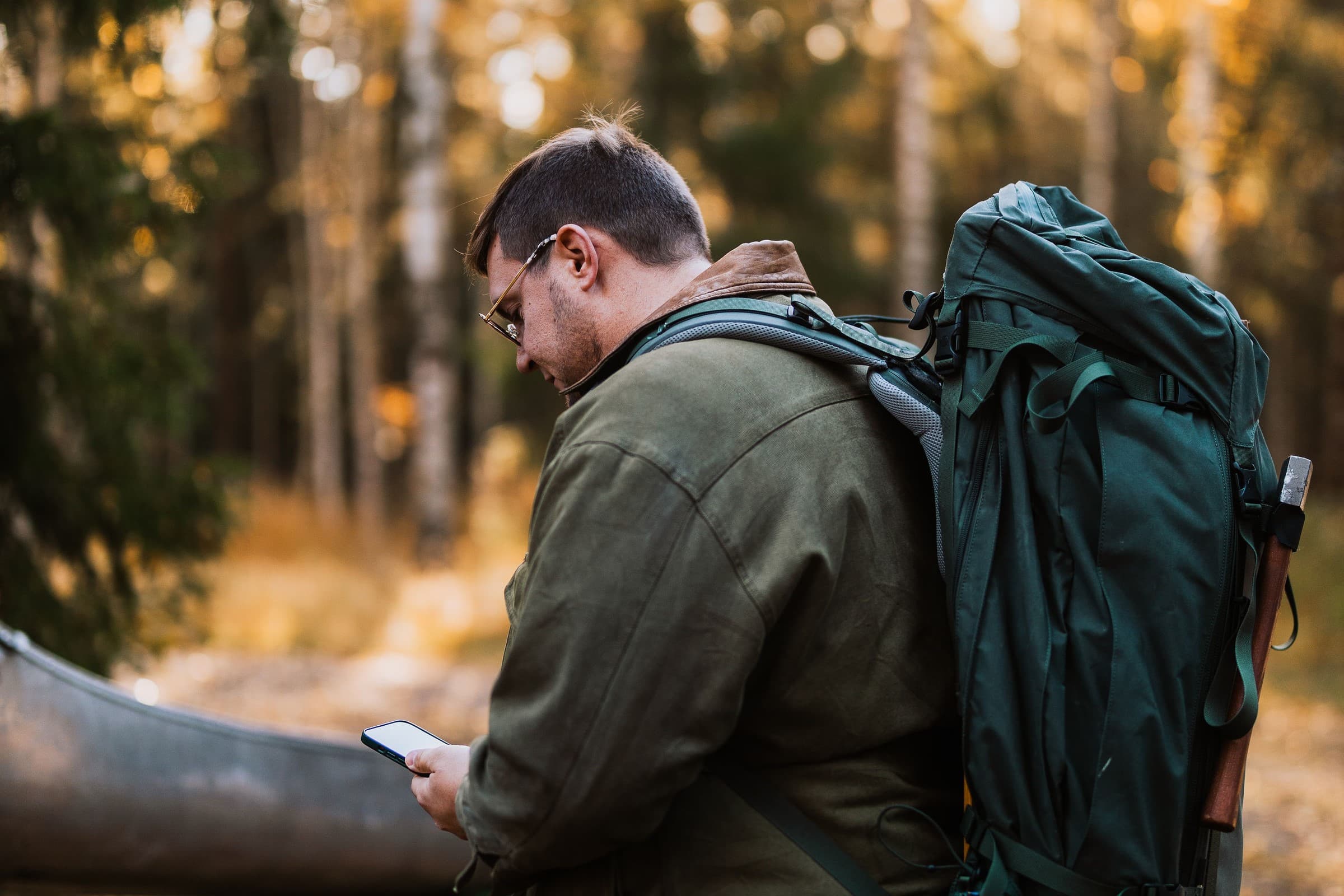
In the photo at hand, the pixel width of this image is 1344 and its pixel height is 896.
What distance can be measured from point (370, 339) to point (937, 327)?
15219 mm

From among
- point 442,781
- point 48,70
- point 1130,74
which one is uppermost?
point 1130,74

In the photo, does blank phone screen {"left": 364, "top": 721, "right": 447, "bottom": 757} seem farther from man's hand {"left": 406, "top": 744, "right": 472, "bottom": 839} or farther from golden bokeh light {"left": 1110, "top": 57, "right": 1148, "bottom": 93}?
golden bokeh light {"left": 1110, "top": 57, "right": 1148, "bottom": 93}

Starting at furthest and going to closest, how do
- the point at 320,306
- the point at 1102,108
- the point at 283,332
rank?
the point at 283,332, the point at 320,306, the point at 1102,108

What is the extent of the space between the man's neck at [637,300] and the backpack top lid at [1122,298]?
434 mm

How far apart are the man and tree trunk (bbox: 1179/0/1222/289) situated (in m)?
9.53

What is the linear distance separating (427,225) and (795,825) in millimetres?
10367

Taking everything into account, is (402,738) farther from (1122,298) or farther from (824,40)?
(824,40)

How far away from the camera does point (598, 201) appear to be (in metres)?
1.86

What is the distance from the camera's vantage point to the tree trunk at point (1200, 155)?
1028 cm

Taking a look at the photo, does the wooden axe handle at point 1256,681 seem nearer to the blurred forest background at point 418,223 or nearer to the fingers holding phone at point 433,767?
the fingers holding phone at point 433,767

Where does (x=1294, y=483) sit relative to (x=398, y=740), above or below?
above

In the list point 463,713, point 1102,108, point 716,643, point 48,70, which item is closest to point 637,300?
point 716,643

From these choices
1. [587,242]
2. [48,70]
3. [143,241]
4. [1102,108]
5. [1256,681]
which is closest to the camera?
[1256,681]

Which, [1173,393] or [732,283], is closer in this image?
[1173,393]
